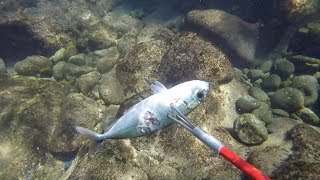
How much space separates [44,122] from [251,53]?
6081 millimetres

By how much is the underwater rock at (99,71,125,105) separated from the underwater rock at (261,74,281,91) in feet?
12.4

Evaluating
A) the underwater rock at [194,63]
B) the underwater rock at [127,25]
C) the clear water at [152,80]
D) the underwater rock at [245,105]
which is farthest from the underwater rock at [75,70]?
the underwater rock at [245,105]

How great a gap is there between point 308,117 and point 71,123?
5572mm

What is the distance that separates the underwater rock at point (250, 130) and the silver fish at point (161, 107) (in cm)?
259

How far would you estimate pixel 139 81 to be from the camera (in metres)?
7.20

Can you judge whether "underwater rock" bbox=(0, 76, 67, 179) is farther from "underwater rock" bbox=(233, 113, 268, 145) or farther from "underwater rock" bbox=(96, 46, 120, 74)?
"underwater rock" bbox=(233, 113, 268, 145)

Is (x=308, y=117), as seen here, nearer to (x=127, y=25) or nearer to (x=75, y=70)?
(x=75, y=70)

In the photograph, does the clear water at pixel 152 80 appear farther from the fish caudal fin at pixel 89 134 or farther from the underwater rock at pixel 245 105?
the fish caudal fin at pixel 89 134

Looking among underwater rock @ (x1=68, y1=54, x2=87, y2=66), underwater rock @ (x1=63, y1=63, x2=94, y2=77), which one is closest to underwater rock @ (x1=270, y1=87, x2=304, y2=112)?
underwater rock @ (x1=63, y1=63, x2=94, y2=77)

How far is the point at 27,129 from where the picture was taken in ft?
23.6

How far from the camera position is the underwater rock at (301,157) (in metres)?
4.23

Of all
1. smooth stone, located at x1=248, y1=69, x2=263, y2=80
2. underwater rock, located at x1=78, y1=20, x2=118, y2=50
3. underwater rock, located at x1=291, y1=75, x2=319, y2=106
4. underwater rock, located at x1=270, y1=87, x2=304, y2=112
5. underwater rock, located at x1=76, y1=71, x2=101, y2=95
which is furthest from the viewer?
underwater rock, located at x1=78, y1=20, x2=118, y2=50

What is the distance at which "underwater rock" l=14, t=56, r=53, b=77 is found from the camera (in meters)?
8.80

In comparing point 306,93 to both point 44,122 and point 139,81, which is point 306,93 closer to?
point 139,81
